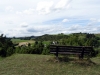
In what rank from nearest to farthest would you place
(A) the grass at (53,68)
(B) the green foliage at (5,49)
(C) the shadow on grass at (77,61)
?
(A) the grass at (53,68)
(C) the shadow on grass at (77,61)
(B) the green foliage at (5,49)

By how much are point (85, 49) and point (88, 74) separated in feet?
10.6

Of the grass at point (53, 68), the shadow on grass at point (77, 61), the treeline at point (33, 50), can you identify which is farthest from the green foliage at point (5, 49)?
the grass at point (53, 68)

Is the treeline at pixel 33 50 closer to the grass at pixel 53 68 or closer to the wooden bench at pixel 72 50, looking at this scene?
the wooden bench at pixel 72 50

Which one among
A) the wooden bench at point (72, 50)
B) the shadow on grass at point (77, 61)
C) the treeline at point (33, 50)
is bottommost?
the treeline at point (33, 50)

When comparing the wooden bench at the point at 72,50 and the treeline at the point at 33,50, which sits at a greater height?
the wooden bench at the point at 72,50

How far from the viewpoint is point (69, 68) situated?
32.7 ft

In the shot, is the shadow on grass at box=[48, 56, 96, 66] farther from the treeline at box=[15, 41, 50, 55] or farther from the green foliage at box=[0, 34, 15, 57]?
Result: the treeline at box=[15, 41, 50, 55]

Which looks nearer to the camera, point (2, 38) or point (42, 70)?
point (42, 70)

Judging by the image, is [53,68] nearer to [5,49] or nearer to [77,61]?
[77,61]

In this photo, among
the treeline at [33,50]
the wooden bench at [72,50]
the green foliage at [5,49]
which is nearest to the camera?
the wooden bench at [72,50]

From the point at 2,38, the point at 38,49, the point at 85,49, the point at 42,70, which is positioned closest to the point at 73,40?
the point at 38,49

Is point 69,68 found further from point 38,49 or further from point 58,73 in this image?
point 38,49

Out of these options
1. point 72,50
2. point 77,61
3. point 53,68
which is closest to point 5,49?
point 72,50

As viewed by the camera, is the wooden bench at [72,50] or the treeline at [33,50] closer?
the wooden bench at [72,50]
